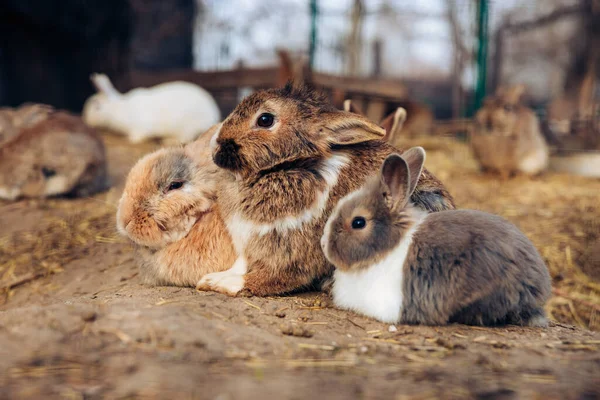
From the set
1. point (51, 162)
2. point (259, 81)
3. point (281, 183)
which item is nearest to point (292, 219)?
point (281, 183)

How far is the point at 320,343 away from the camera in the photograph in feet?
7.67

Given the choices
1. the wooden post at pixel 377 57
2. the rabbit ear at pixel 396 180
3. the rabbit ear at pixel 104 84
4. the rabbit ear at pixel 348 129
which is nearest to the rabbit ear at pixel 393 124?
the rabbit ear at pixel 348 129

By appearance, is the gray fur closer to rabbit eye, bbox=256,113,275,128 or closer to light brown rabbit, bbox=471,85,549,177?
rabbit eye, bbox=256,113,275,128

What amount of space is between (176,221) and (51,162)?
3610mm

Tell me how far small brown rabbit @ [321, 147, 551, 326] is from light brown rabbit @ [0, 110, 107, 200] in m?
4.28

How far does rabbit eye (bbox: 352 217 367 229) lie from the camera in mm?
2879

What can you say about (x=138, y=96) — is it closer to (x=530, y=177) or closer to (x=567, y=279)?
(x=530, y=177)

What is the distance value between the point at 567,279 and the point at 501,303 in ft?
8.23

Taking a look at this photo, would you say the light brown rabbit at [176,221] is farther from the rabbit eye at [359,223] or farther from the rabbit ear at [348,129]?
the rabbit eye at [359,223]

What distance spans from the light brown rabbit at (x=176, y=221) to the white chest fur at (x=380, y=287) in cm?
76

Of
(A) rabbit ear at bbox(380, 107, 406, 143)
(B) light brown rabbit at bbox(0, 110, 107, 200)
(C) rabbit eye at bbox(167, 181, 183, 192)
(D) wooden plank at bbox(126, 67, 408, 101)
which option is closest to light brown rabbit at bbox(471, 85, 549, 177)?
(D) wooden plank at bbox(126, 67, 408, 101)

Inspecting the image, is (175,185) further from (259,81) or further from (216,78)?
(216,78)

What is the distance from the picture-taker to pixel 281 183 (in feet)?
9.89

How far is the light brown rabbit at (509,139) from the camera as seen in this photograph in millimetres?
8875
